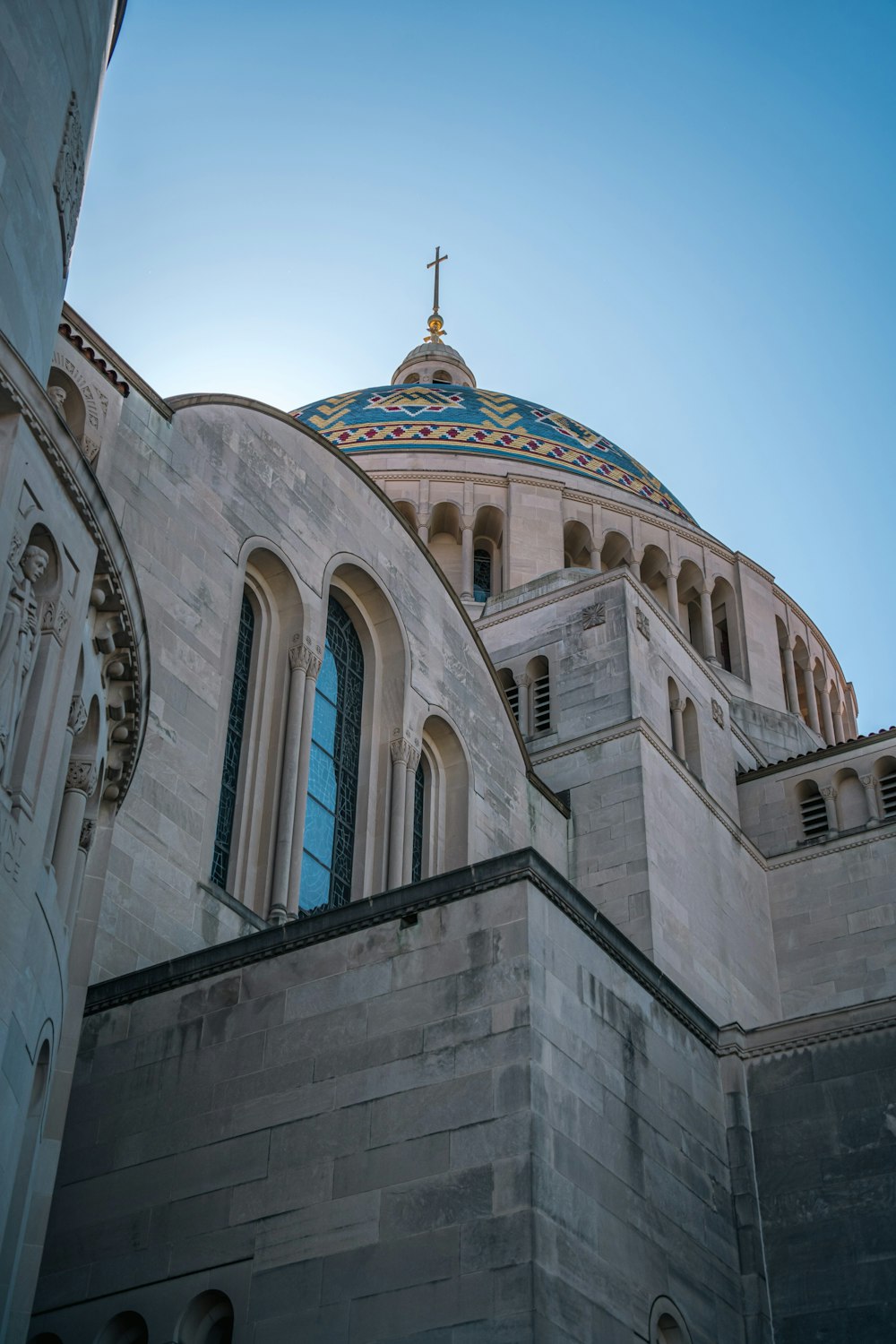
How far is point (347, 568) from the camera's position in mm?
25156

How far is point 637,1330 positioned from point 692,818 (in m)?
14.0

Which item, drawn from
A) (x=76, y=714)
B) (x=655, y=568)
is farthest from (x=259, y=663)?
(x=655, y=568)

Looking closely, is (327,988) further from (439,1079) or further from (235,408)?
(235,408)

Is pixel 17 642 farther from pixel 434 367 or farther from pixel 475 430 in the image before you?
pixel 434 367

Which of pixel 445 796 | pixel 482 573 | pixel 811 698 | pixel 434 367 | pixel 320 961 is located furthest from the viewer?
pixel 434 367

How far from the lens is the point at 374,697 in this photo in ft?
81.5

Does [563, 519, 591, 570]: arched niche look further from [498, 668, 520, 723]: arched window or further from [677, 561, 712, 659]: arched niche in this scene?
[498, 668, 520, 723]: arched window

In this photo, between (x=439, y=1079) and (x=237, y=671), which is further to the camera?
(x=237, y=671)

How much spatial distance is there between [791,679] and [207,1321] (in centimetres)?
3325

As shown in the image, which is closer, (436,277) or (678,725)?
(678,725)

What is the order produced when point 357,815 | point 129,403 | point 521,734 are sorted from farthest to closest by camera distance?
point 521,734 < point 357,815 < point 129,403

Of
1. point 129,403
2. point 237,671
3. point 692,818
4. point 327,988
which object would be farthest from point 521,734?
point 327,988

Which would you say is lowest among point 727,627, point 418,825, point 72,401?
point 418,825

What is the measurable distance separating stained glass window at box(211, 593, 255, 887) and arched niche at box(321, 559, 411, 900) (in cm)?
149
